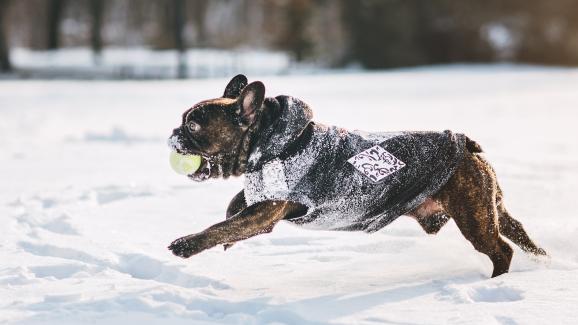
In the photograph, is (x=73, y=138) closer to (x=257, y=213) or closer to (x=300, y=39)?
(x=257, y=213)

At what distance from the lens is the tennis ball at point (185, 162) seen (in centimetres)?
389

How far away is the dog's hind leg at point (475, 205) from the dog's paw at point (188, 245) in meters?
1.37

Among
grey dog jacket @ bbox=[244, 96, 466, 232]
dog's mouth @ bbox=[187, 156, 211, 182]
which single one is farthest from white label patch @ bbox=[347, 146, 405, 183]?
dog's mouth @ bbox=[187, 156, 211, 182]

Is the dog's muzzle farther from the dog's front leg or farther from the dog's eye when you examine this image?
the dog's front leg

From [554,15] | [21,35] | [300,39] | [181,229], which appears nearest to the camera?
[181,229]

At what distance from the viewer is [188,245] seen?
370 centimetres

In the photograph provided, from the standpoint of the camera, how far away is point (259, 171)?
3.83 meters

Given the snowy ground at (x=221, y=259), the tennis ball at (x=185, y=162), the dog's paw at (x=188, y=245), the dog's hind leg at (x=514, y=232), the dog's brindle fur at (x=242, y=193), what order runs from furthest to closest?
the dog's hind leg at (x=514, y=232), the tennis ball at (x=185, y=162), the dog's brindle fur at (x=242, y=193), the dog's paw at (x=188, y=245), the snowy ground at (x=221, y=259)

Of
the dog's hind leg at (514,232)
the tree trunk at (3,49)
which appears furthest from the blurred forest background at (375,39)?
the dog's hind leg at (514,232)

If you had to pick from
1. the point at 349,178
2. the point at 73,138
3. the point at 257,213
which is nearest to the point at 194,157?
the point at 257,213

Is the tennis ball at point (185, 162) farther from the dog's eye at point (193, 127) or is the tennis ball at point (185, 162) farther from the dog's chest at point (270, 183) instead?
the dog's chest at point (270, 183)

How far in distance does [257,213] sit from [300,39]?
114ft

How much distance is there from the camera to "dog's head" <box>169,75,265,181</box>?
3818 mm

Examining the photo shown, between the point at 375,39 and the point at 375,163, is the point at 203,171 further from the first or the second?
the point at 375,39
